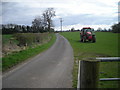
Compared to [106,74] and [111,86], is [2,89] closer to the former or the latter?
[111,86]

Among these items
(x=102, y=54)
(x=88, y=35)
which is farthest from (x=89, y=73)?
(x=88, y=35)

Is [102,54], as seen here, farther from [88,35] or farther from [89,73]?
[88,35]

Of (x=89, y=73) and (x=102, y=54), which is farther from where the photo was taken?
(x=102, y=54)

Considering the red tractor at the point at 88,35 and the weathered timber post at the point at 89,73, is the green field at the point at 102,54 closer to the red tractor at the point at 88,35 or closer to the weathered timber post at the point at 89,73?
the weathered timber post at the point at 89,73

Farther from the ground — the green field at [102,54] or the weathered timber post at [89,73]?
the weathered timber post at [89,73]

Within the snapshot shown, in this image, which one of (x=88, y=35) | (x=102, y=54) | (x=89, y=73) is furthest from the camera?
(x=88, y=35)

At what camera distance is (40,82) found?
5.42 metres

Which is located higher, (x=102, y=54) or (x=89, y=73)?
(x=89, y=73)

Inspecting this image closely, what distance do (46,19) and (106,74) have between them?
51801 millimetres

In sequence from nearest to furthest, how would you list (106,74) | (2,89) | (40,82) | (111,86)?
1. (111,86)
2. (2,89)
3. (40,82)
4. (106,74)

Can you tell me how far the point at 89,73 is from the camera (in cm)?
177

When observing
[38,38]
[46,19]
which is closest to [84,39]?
[38,38]

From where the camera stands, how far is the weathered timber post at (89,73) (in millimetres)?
1756

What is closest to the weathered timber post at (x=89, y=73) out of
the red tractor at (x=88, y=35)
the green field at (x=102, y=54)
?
the green field at (x=102, y=54)
